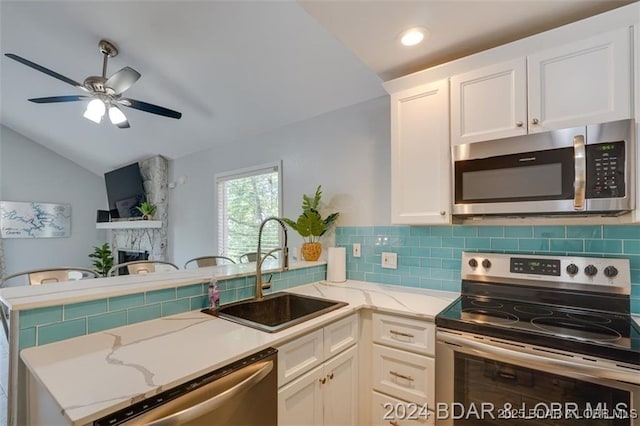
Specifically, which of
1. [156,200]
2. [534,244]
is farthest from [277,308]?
[156,200]

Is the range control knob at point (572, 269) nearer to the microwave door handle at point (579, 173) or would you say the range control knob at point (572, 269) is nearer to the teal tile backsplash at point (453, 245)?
the teal tile backsplash at point (453, 245)

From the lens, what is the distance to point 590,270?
1482 mm

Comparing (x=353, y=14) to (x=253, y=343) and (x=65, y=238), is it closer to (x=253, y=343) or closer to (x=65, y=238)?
(x=253, y=343)

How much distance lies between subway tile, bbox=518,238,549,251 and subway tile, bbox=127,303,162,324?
1.96 metres

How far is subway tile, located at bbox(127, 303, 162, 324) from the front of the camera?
1.32m

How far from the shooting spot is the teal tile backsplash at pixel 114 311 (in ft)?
3.55

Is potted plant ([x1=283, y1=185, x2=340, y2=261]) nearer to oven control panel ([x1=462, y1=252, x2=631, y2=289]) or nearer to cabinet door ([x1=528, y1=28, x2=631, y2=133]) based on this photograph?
oven control panel ([x1=462, y1=252, x2=631, y2=289])

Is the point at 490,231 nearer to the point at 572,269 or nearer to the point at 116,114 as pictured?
the point at 572,269

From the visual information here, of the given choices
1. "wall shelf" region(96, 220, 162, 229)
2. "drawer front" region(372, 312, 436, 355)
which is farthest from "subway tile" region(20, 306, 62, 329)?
"wall shelf" region(96, 220, 162, 229)

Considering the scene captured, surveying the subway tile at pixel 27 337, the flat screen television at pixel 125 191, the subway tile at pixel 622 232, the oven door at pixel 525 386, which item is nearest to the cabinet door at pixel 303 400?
the oven door at pixel 525 386

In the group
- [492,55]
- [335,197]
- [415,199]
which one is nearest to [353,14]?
[492,55]

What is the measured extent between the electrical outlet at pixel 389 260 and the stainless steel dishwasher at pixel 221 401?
1.26m

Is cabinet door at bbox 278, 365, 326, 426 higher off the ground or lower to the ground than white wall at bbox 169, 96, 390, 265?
lower

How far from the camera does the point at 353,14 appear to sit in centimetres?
140
